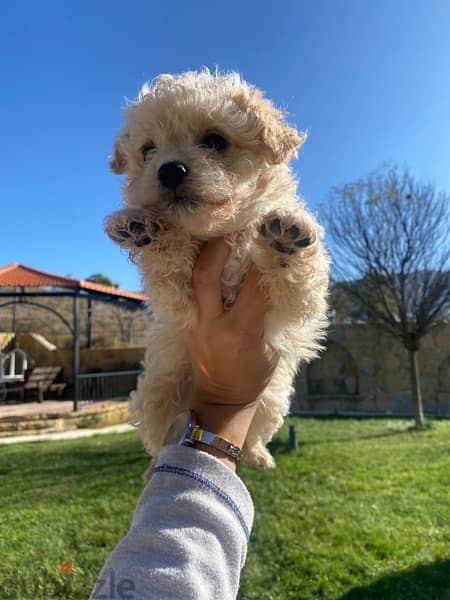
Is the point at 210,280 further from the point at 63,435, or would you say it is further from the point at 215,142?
the point at 63,435

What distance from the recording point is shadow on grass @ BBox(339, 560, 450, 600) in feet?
12.7

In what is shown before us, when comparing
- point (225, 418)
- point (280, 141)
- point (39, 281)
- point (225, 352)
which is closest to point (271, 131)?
point (280, 141)

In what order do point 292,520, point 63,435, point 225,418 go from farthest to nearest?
point 63,435, point 292,520, point 225,418

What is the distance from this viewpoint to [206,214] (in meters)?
2.12

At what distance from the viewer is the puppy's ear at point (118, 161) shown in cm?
285

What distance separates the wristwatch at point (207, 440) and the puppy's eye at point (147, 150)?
5.32 feet

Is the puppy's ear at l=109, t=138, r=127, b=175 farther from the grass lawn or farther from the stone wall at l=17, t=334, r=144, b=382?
the stone wall at l=17, t=334, r=144, b=382

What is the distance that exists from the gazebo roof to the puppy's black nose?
1132 centimetres

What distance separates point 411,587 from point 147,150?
4.38m

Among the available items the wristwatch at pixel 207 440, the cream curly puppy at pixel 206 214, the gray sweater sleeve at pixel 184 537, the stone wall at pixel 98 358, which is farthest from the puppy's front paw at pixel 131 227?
the stone wall at pixel 98 358

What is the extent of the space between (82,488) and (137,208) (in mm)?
6086

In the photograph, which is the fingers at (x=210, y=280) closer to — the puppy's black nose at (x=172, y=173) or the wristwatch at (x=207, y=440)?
the puppy's black nose at (x=172, y=173)

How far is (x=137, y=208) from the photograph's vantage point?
2166 mm

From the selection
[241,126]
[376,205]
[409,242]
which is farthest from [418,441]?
[241,126]
